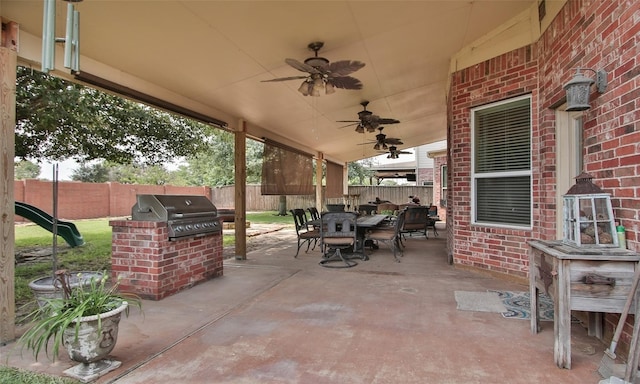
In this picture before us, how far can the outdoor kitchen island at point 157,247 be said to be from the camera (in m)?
3.82

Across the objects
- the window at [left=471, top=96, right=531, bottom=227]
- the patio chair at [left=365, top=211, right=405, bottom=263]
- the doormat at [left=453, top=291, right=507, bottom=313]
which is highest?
the window at [left=471, top=96, right=531, bottom=227]

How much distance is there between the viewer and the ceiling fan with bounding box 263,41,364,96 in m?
3.98

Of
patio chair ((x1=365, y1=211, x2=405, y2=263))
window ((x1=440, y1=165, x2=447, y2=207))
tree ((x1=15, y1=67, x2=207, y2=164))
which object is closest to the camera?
tree ((x1=15, y1=67, x2=207, y2=164))

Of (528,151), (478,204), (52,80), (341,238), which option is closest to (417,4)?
(528,151)

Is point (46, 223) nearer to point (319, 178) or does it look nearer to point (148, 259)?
point (148, 259)

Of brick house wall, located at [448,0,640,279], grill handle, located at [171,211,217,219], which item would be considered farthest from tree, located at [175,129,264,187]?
brick house wall, located at [448,0,640,279]

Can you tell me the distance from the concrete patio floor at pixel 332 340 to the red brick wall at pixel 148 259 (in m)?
0.18

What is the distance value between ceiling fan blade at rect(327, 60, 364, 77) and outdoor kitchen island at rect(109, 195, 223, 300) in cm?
233

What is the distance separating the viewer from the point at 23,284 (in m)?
4.70

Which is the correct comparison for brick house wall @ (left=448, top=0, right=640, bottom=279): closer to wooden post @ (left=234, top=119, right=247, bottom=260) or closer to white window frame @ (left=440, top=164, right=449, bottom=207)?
wooden post @ (left=234, top=119, right=247, bottom=260)

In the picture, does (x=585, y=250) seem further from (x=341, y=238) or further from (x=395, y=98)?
(x=395, y=98)

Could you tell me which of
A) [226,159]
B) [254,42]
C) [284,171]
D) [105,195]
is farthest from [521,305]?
Result: [105,195]

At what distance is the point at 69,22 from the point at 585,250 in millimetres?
3130

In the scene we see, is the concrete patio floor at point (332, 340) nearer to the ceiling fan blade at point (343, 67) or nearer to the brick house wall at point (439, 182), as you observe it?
the ceiling fan blade at point (343, 67)
